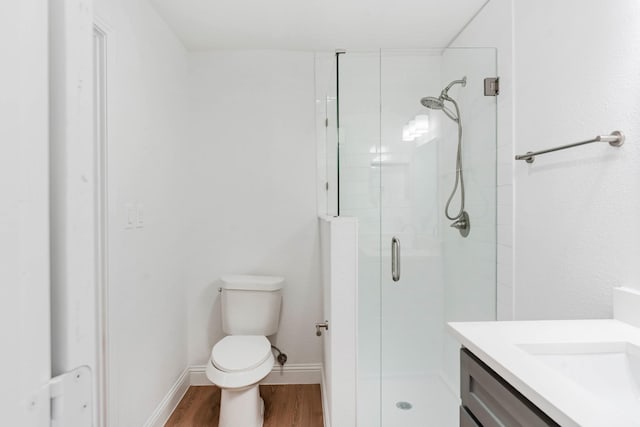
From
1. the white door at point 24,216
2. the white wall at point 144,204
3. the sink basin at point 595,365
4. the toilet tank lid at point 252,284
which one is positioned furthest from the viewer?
the toilet tank lid at point 252,284

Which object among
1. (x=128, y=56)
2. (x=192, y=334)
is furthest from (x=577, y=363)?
(x=192, y=334)

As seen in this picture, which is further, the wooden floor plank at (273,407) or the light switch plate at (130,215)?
the wooden floor plank at (273,407)

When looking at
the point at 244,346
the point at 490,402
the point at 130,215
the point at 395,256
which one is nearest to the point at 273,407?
the point at 244,346

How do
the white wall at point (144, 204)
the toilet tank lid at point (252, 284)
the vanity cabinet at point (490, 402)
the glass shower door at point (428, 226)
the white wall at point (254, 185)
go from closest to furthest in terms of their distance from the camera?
the vanity cabinet at point (490, 402), the white wall at point (144, 204), the glass shower door at point (428, 226), the toilet tank lid at point (252, 284), the white wall at point (254, 185)

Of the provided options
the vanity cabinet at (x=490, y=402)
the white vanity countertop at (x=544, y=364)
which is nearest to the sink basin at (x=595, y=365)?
the white vanity countertop at (x=544, y=364)

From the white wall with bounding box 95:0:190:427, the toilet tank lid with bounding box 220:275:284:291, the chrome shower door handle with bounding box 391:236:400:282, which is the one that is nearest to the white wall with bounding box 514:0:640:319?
the chrome shower door handle with bounding box 391:236:400:282

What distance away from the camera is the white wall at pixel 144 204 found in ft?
5.27

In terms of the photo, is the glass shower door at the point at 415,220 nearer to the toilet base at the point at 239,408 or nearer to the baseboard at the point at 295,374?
the toilet base at the point at 239,408

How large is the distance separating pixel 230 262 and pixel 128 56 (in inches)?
55.7

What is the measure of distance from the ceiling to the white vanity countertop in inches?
68.3

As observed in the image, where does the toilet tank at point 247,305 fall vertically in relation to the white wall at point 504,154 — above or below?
below

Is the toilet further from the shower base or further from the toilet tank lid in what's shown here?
the shower base

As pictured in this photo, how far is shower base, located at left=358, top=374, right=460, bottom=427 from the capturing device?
1756 millimetres

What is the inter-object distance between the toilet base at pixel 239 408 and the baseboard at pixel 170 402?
366 millimetres
